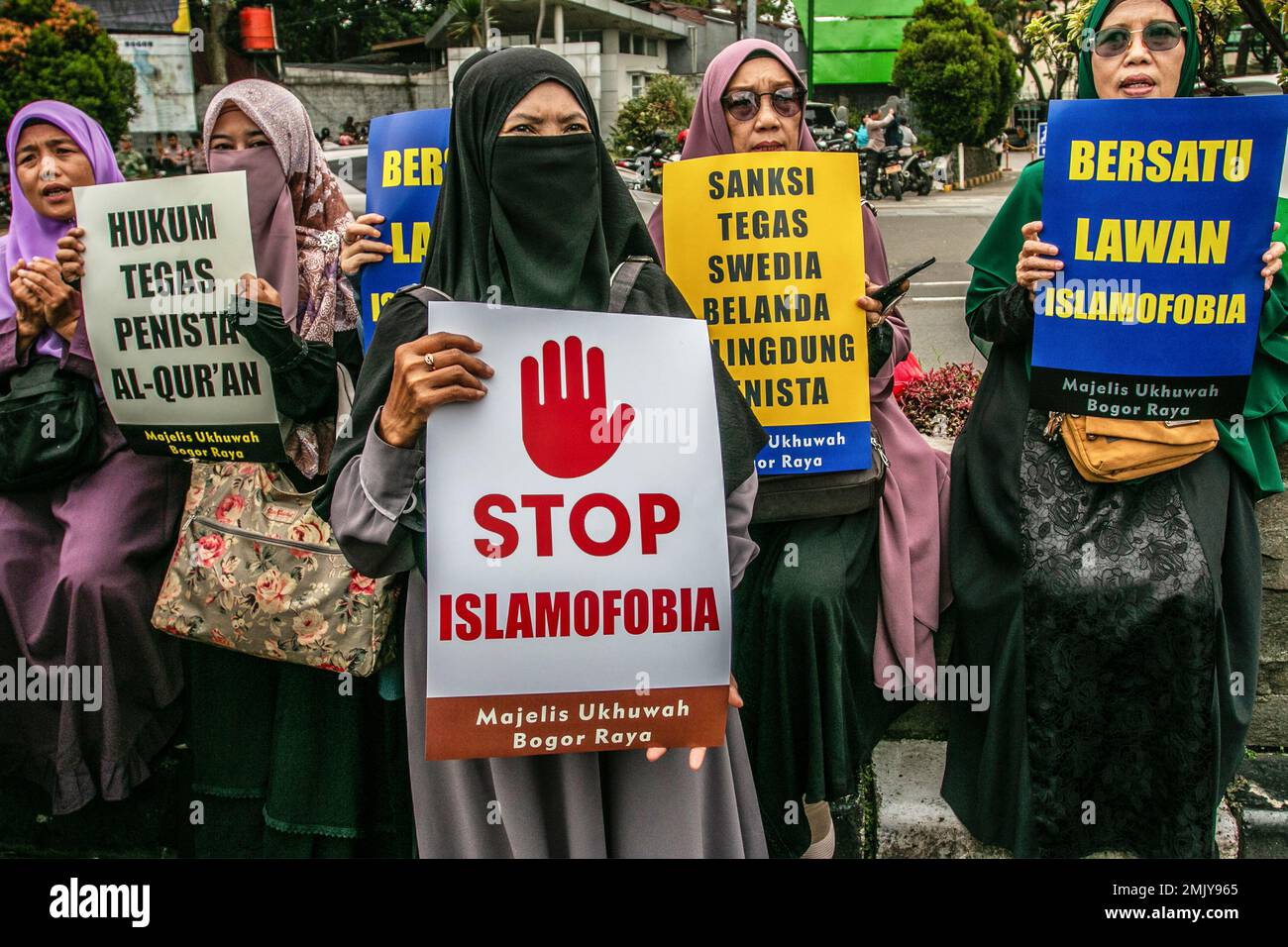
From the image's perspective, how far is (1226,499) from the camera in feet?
9.07

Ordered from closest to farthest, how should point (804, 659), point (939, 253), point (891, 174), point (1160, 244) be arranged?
point (1160, 244)
point (804, 659)
point (939, 253)
point (891, 174)

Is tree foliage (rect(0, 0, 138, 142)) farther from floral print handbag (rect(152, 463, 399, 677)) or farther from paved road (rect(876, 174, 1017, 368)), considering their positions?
floral print handbag (rect(152, 463, 399, 677))

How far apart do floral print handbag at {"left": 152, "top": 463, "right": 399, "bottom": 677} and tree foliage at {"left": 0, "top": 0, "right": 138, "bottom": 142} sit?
12.0 metres

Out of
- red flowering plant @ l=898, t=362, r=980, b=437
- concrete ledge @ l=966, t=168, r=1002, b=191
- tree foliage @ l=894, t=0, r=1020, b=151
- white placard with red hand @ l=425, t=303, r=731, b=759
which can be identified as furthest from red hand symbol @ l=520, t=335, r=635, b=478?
concrete ledge @ l=966, t=168, r=1002, b=191

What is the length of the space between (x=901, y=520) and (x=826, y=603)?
0.31 metres

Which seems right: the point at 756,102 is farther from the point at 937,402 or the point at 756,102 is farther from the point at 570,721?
the point at 937,402

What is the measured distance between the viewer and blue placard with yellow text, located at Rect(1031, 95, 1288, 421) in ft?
8.07

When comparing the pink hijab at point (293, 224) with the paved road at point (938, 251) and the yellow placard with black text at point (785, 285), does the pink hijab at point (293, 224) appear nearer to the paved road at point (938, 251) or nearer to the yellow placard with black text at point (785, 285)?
the yellow placard with black text at point (785, 285)

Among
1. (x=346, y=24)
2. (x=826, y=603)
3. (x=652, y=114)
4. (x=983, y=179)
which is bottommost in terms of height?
(x=826, y=603)

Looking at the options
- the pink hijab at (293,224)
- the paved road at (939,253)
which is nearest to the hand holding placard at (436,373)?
the pink hijab at (293,224)

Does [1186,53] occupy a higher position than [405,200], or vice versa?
[1186,53]

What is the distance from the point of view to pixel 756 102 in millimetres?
3076
